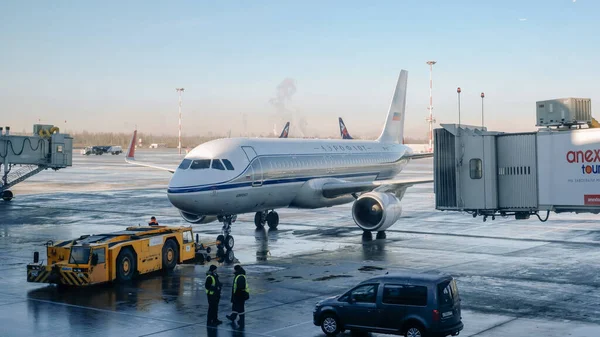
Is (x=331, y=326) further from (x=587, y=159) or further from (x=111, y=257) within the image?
(x=111, y=257)

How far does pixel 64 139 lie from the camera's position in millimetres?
53938

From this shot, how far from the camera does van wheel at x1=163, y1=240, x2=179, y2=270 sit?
24.6 meters

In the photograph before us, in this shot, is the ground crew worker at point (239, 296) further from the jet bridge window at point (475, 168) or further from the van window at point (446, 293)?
the jet bridge window at point (475, 168)

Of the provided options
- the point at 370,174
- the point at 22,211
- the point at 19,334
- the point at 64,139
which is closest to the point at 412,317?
the point at 19,334

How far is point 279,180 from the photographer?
1228 inches

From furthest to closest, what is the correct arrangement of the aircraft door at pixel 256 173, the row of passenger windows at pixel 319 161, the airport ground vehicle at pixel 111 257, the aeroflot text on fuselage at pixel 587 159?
the row of passenger windows at pixel 319 161 → the aircraft door at pixel 256 173 → the airport ground vehicle at pixel 111 257 → the aeroflot text on fuselage at pixel 587 159

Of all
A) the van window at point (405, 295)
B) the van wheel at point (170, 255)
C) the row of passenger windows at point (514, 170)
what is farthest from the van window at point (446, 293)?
the van wheel at point (170, 255)

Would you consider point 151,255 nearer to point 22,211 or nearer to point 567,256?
point 567,256

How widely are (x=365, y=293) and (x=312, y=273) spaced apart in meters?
7.86

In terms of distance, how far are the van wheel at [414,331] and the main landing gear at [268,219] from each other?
21.0 metres

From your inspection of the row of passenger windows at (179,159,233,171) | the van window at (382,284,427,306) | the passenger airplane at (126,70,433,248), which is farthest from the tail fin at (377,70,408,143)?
the van window at (382,284,427,306)

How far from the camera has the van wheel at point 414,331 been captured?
50.9 ft

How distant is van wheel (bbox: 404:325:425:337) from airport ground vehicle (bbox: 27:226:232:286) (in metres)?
10.4

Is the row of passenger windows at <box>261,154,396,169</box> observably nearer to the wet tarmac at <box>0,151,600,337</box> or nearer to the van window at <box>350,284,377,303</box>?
the wet tarmac at <box>0,151,600,337</box>
